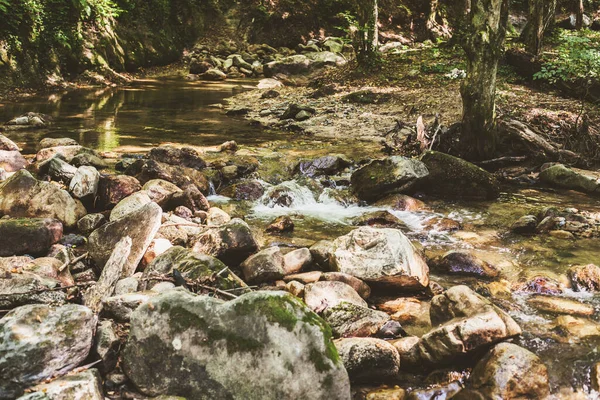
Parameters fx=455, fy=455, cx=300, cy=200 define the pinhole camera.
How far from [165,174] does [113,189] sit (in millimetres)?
840

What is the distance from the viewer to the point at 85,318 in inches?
109

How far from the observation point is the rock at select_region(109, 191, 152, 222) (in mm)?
5371

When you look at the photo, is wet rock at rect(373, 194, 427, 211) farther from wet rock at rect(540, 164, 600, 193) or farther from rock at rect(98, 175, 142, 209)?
rock at rect(98, 175, 142, 209)

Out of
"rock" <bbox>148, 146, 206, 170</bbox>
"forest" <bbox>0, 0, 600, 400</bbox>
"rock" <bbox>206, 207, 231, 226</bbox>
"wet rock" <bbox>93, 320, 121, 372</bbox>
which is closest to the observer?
"forest" <bbox>0, 0, 600, 400</bbox>

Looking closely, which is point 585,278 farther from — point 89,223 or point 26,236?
point 26,236

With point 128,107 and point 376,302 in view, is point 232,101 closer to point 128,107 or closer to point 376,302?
point 128,107

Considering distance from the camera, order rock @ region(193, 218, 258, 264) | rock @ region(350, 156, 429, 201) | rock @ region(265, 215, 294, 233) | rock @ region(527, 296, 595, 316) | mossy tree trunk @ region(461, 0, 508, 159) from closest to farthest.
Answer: rock @ region(527, 296, 595, 316)
rock @ region(193, 218, 258, 264)
rock @ region(265, 215, 294, 233)
rock @ region(350, 156, 429, 201)
mossy tree trunk @ region(461, 0, 508, 159)

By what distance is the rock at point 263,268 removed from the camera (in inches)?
166

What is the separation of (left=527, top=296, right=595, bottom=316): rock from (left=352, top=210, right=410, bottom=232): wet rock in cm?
213

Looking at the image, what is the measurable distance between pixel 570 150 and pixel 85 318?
838 centimetres

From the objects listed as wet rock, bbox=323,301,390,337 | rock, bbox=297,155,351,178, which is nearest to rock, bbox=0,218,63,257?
wet rock, bbox=323,301,390,337

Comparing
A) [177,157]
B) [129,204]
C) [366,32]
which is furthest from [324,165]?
[366,32]

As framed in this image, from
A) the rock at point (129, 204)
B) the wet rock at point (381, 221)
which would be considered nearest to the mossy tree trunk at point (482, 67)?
the wet rock at point (381, 221)

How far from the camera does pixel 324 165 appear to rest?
8305 mm
